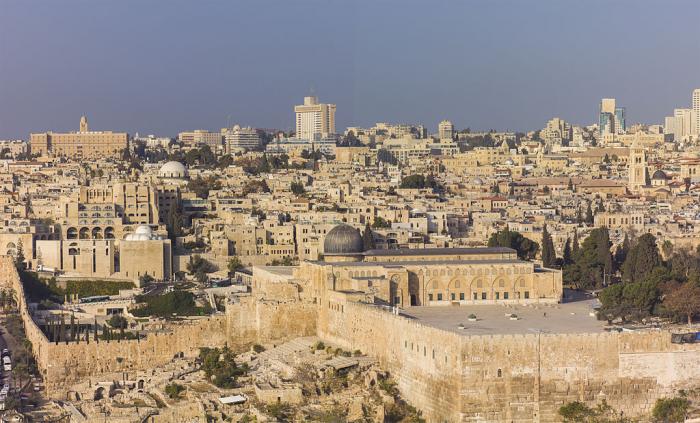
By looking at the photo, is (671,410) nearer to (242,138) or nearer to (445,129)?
(242,138)

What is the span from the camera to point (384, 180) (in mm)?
84500

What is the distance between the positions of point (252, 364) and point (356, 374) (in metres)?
3.81

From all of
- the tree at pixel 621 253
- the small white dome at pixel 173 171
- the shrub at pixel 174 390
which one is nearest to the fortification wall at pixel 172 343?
the shrub at pixel 174 390

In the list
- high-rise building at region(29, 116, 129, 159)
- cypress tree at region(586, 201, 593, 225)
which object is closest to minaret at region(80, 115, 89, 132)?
high-rise building at region(29, 116, 129, 159)

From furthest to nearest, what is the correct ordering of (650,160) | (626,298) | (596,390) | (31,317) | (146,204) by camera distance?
(650,160) → (146,204) → (31,317) → (626,298) → (596,390)

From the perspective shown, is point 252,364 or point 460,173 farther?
point 460,173

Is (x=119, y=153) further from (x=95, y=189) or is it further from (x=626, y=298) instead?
(x=626, y=298)

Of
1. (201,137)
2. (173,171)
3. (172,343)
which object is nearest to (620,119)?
Result: (201,137)

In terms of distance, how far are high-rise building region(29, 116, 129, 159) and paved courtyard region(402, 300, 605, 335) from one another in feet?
243

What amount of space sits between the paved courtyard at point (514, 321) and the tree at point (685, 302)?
187 cm

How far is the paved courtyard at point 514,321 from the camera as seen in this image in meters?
32.0

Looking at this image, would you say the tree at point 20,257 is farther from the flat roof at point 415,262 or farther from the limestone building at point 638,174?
the limestone building at point 638,174

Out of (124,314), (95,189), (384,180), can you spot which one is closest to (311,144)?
(384,180)

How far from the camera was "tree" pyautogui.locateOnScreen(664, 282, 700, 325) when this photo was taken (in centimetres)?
3750
